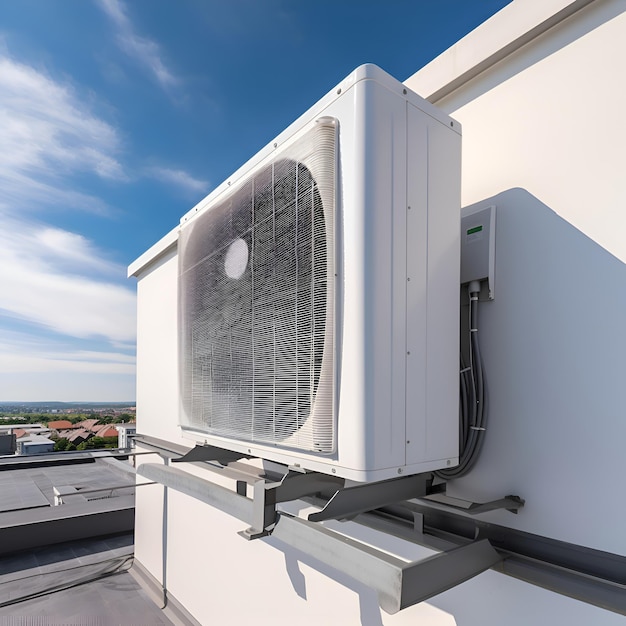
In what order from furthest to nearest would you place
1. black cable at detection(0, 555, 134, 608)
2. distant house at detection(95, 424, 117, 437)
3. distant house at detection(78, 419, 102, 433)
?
distant house at detection(78, 419, 102, 433), distant house at detection(95, 424, 117, 437), black cable at detection(0, 555, 134, 608)

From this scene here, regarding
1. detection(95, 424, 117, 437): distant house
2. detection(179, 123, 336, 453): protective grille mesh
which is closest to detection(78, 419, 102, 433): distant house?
detection(95, 424, 117, 437): distant house

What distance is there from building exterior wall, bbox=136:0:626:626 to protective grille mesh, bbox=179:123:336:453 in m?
0.54

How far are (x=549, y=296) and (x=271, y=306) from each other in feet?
2.50

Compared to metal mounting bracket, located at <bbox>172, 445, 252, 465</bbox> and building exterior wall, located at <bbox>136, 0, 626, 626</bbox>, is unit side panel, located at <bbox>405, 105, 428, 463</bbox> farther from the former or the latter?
metal mounting bracket, located at <bbox>172, 445, 252, 465</bbox>

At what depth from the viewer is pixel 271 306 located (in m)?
1.24

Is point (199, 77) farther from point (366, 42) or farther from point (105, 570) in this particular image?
point (105, 570)

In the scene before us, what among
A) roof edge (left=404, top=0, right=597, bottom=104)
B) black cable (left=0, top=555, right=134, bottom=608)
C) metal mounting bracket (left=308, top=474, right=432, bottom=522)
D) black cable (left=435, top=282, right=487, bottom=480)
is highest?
roof edge (left=404, top=0, right=597, bottom=104)

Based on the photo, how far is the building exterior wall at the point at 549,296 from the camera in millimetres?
981

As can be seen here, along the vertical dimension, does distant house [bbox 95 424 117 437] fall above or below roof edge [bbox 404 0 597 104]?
below

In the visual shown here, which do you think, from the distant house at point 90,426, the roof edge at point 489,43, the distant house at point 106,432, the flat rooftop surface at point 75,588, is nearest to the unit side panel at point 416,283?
the roof edge at point 489,43

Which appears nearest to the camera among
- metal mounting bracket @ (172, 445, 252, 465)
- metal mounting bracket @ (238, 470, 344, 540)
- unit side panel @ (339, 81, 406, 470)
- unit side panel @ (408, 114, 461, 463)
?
unit side panel @ (339, 81, 406, 470)

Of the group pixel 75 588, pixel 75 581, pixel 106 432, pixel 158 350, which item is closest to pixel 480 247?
pixel 158 350

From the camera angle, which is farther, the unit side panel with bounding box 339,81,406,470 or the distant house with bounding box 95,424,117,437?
the distant house with bounding box 95,424,117,437

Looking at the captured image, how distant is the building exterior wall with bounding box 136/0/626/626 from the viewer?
0.98 m
